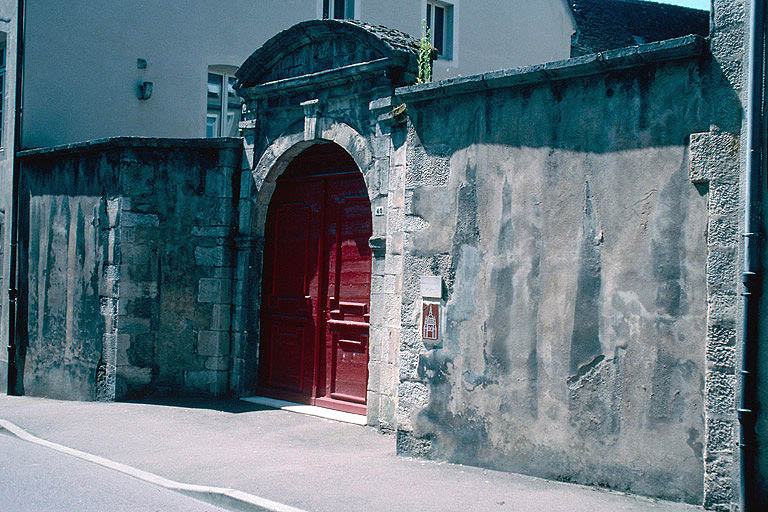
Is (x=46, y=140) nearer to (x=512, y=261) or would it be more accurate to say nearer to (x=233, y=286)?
(x=233, y=286)

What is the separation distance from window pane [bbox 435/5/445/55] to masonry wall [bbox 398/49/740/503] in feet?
27.7

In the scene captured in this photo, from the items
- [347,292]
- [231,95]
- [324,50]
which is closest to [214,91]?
[231,95]

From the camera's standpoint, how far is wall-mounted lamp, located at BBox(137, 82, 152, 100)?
12.5 metres

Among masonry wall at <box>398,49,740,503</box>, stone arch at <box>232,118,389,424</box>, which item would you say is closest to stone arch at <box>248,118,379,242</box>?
stone arch at <box>232,118,389,424</box>

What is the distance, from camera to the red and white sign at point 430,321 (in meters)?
6.94

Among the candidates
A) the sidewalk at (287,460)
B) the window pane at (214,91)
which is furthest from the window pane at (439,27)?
the sidewalk at (287,460)

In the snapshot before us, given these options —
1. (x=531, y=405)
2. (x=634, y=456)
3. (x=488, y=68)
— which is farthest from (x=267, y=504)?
(x=488, y=68)

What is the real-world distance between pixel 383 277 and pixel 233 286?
2.51m

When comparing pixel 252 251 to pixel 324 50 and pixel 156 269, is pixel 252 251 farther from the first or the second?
pixel 324 50

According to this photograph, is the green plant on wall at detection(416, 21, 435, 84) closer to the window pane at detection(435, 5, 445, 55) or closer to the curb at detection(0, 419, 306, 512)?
the curb at detection(0, 419, 306, 512)

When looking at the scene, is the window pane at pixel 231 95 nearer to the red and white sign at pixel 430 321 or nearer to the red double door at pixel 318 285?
the red double door at pixel 318 285

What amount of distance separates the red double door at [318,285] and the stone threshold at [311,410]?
8 cm

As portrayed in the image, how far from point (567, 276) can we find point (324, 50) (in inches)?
173

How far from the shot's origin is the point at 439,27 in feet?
50.5
